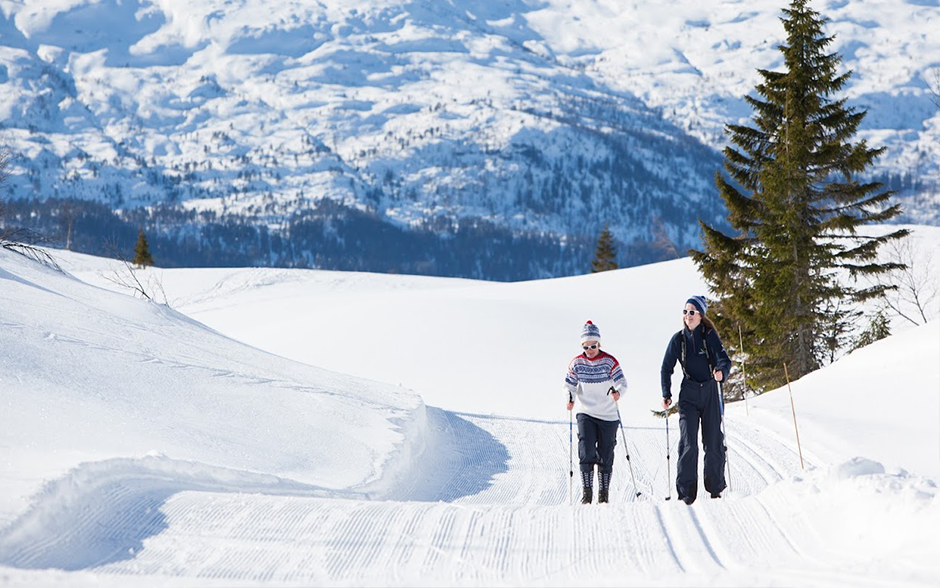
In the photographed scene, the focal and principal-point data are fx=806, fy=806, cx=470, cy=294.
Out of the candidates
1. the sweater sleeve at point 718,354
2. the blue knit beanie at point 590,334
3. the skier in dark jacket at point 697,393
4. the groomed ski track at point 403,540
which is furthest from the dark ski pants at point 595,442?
the groomed ski track at point 403,540

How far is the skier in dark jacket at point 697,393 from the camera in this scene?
7.84 m

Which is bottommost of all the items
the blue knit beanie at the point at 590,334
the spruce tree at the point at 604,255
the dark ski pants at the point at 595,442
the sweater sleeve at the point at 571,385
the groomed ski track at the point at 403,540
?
the spruce tree at the point at 604,255


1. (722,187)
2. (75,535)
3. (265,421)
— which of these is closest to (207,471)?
(75,535)

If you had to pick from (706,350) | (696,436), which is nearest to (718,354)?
(706,350)

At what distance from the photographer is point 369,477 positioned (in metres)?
9.20

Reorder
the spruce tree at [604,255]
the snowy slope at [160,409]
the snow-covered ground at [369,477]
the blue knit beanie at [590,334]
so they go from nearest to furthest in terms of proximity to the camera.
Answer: the snow-covered ground at [369,477] < the snowy slope at [160,409] < the blue knit beanie at [590,334] < the spruce tree at [604,255]

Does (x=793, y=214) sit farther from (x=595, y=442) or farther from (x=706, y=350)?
(x=595, y=442)

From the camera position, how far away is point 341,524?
568cm

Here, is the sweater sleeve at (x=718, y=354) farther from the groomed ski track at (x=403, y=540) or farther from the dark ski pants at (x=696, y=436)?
the groomed ski track at (x=403, y=540)

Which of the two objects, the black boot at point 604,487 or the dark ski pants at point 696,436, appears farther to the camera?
the black boot at point 604,487

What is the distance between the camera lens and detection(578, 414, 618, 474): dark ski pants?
8.15 meters

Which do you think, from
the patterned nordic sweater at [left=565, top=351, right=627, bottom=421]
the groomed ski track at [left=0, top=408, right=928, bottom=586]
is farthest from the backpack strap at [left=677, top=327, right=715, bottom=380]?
the groomed ski track at [left=0, top=408, right=928, bottom=586]

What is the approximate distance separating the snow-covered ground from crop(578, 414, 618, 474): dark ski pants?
2.92 ft

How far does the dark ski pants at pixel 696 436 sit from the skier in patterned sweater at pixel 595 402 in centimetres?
66
